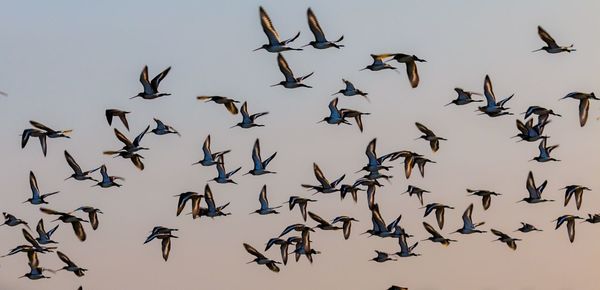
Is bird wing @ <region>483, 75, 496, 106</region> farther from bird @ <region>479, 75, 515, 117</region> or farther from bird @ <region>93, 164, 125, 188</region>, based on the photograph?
bird @ <region>93, 164, 125, 188</region>

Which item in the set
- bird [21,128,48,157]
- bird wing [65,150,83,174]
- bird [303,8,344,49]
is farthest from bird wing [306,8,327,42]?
bird wing [65,150,83,174]

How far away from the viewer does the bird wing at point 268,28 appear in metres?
71.6

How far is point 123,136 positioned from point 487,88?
669 inches

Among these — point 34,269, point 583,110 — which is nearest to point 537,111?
point 583,110

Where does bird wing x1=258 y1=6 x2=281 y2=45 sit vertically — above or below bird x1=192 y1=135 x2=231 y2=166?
above

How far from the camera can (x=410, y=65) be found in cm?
7600

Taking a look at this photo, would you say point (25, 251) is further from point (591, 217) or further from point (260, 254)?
point (591, 217)

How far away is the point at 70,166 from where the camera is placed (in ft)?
283

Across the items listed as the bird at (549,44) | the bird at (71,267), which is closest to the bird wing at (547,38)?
the bird at (549,44)

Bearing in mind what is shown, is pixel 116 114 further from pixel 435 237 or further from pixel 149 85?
pixel 435 237

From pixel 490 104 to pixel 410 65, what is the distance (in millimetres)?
7176

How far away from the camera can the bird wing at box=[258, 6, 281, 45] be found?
71644 millimetres

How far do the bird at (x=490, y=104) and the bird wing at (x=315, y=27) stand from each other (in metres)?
10.2

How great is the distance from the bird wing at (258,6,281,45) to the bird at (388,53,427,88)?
5.08 metres
